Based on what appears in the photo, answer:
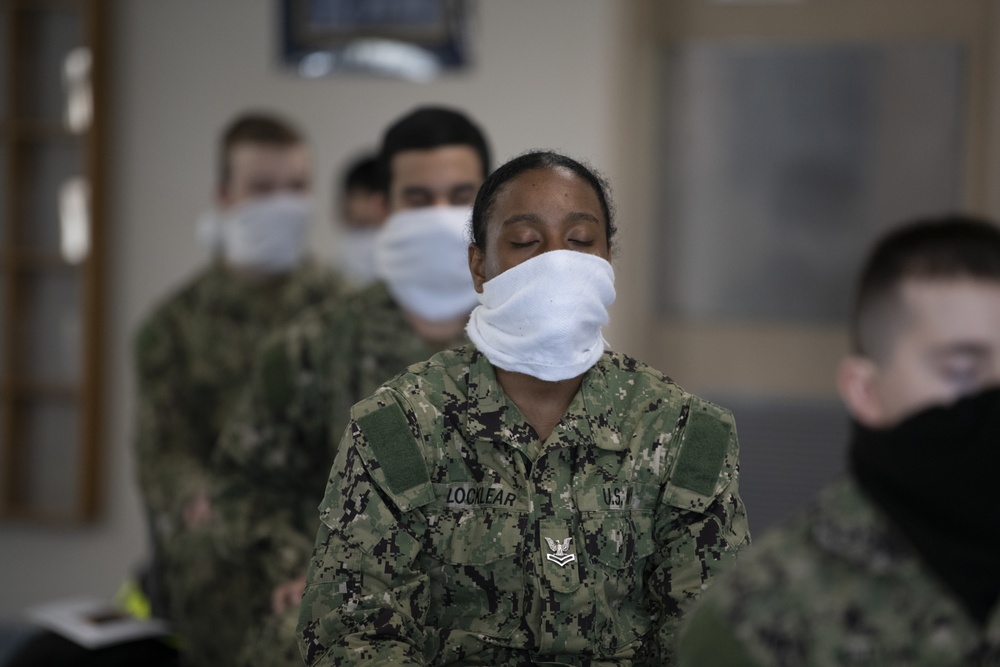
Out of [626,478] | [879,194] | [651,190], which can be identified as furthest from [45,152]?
[626,478]

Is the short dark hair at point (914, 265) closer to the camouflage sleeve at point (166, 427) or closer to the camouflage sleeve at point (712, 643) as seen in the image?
the camouflage sleeve at point (712, 643)

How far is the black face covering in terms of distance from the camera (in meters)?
1.03

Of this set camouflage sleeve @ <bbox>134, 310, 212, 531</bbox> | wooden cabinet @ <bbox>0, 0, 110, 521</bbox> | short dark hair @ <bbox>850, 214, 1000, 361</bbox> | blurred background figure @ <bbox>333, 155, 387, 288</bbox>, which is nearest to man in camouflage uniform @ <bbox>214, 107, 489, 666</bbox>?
camouflage sleeve @ <bbox>134, 310, 212, 531</bbox>

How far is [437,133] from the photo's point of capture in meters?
2.13

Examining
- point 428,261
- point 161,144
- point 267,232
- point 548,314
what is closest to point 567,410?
point 548,314

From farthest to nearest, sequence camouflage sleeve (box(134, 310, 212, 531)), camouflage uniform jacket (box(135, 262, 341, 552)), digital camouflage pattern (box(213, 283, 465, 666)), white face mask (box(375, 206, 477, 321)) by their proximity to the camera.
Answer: camouflage uniform jacket (box(135, 262, 341, 552)) < camouflage sleeve (box(134, 310, 212, 531)) < digital camouflage pattern (box(213, 283, 465, 666)) < white face mask (box(375, 206, 477, 321))

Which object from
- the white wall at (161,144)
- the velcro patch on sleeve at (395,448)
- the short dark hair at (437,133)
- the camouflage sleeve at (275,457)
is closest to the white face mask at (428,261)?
the short dark hair at (437,133)

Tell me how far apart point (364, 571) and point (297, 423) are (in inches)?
35.3

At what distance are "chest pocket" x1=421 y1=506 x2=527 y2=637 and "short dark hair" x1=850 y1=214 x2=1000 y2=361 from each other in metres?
0.52

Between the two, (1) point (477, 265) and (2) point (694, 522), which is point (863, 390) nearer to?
(2) point (694, 522)

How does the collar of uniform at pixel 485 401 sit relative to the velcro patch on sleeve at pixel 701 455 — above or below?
above

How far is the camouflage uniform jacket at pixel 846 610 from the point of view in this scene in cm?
104

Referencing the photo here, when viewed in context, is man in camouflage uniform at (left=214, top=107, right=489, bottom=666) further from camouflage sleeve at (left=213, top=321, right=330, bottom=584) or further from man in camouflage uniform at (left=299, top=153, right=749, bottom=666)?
man in camouflage uniform at (left=299, top=153, right=749, bottom=666)

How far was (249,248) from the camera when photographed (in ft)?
10.3
